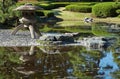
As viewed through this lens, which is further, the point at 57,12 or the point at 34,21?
the point at 57,12

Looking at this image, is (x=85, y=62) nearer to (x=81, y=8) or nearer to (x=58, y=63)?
(x=58, y=63)

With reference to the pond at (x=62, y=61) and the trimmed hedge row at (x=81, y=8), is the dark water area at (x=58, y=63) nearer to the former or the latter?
the pond at (x=62, y=61)

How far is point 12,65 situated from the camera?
43.2ft

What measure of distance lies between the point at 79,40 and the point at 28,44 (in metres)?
2.90

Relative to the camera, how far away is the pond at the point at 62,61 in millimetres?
11414

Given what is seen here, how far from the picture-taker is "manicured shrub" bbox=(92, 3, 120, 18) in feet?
119

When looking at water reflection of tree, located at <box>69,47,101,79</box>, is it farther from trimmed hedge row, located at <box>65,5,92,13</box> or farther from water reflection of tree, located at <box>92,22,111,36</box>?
trimmed hedge row, located at <box>65,5,92,13</box>

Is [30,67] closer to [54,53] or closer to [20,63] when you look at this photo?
[20,63]

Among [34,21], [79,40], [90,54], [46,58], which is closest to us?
[46,58]

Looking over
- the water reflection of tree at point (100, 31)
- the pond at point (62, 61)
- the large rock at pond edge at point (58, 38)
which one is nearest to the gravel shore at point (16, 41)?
the large rock at pond edge at point (58, 38)

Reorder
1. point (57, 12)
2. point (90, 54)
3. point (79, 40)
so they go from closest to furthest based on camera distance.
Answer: point (90, 54)
point (79, 40)
point (57, 12)

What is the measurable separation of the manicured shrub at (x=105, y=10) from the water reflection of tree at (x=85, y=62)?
64.1 feet

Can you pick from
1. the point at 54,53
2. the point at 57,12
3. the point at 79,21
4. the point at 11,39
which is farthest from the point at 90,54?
the point at 57,12

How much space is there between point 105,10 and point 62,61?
75.8 feet
